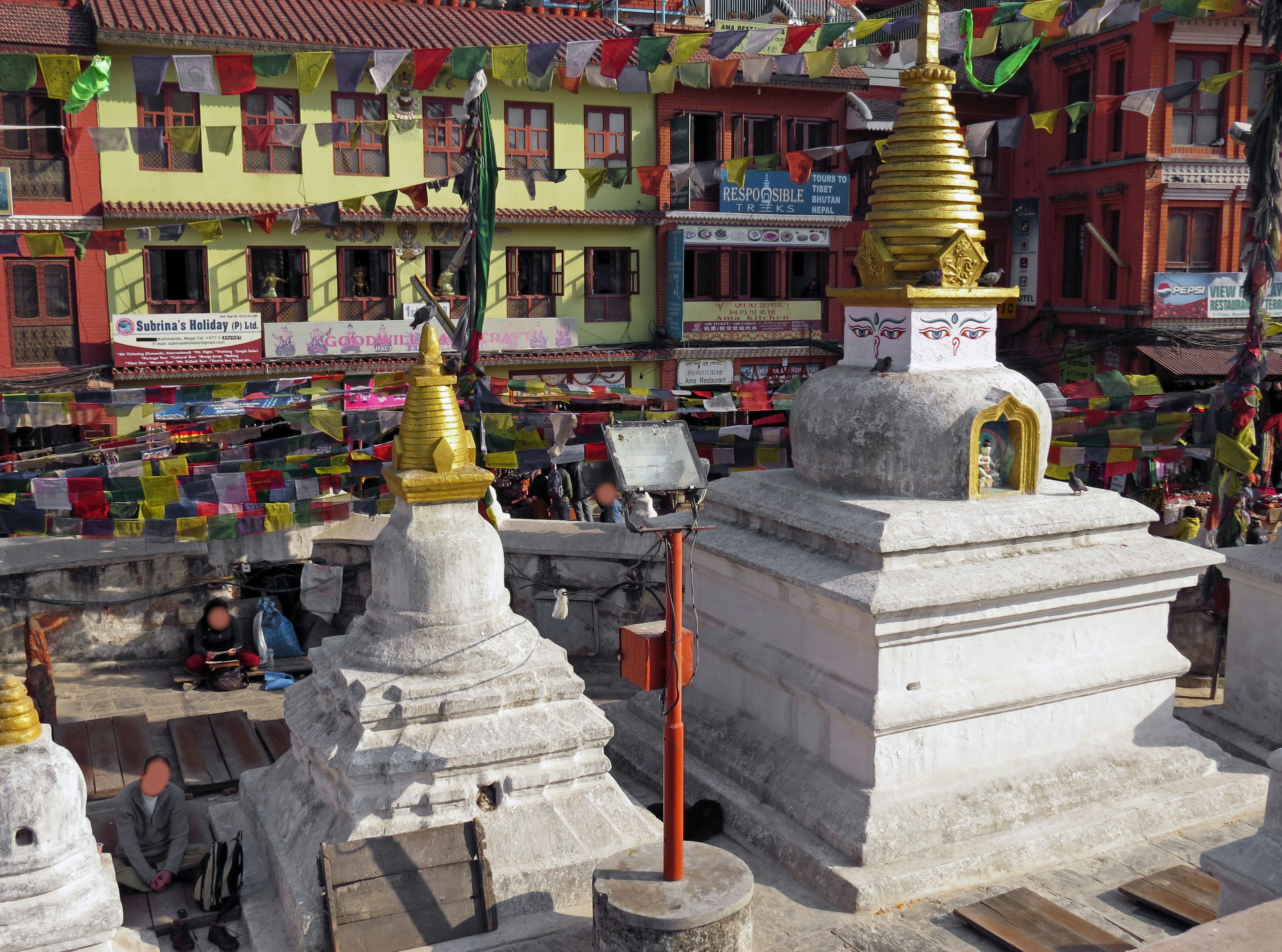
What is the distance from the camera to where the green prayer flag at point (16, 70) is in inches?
521

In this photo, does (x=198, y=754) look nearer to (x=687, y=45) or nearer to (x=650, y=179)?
(x=687, y=45)

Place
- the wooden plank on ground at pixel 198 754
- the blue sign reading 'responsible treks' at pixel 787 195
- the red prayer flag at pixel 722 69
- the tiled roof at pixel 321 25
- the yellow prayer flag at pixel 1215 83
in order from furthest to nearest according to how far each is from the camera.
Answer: the blue sign reading 'responsible treks' at pixel 787 195 < the tiled roof at pixel 321 25 < the red prayer flag at pixel 722 69 < the yellow prayer flag at pixel 1215 83 < the wooden plank on ground at pixel 198 754

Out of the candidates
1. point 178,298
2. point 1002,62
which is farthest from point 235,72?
point 178,298

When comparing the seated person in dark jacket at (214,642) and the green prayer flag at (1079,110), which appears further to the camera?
the green prayer flag at (1079,110)

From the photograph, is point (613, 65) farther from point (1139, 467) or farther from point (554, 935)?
point (554, 935)

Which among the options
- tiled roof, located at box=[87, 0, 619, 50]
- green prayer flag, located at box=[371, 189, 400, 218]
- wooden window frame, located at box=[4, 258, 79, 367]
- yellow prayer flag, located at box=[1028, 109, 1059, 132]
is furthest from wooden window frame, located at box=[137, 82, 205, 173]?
yellow prayer flag, located at box=[1028, 109, 1059, 132]

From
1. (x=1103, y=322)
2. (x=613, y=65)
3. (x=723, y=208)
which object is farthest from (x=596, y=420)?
(x=1103, y=322)

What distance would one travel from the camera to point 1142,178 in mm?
30781

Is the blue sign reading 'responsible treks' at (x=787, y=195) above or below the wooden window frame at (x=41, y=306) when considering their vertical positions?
above

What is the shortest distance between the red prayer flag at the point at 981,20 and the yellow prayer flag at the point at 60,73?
10217mm

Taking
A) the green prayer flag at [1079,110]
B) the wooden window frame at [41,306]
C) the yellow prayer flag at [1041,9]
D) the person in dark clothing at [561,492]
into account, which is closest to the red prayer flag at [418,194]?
the person in dark clothing at [561,492]

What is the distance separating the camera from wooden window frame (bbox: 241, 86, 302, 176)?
27.4 metres

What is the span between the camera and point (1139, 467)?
18828 millimetres

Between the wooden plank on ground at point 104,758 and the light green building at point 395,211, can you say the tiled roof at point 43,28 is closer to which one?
the light green building at point 395,211
